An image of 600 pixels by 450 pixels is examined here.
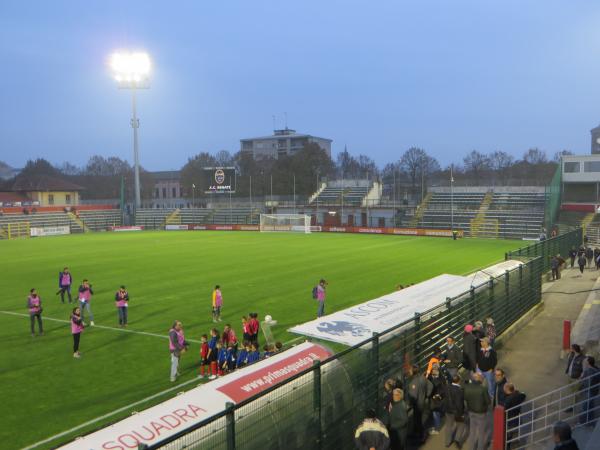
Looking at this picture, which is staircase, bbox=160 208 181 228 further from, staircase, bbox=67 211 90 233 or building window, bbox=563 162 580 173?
building window, bbox=563 162 580 173

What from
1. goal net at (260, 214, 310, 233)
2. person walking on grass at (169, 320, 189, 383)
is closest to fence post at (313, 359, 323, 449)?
person walking on grass at (169, 320, 189, 383)

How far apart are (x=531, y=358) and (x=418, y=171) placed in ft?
284

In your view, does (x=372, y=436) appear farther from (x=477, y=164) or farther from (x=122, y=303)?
(x=477, y=164)

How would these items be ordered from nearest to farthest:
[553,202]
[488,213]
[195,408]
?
[195,408] → [553,202] → [488,213]

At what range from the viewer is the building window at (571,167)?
59.2 m

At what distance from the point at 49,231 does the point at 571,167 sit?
2465 inches

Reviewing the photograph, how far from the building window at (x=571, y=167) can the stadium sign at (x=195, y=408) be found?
59.6m

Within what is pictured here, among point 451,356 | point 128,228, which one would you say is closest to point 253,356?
point 451,356

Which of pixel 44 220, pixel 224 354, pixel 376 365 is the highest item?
pixel 44 220

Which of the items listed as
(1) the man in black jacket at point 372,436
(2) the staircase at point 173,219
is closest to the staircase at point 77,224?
(2) the staircase at point 173,219

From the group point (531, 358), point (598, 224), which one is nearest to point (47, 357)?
point (531, 358)

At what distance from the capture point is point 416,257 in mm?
37406

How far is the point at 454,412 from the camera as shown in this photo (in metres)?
9.11

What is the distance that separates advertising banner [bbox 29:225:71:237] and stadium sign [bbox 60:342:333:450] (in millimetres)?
62222
